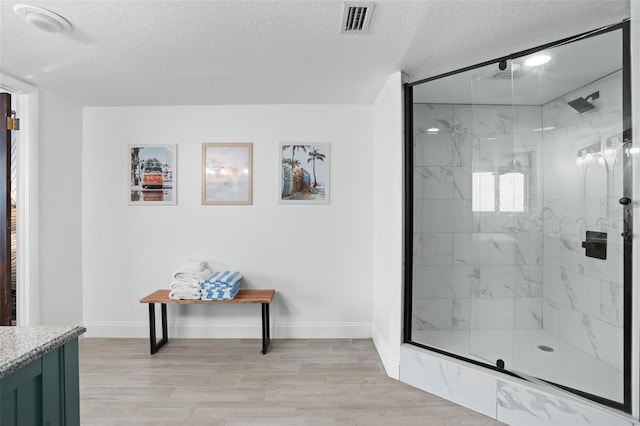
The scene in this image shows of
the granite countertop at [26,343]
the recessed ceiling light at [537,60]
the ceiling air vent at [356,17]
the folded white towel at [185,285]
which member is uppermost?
the ceiling air vent at [356,17]

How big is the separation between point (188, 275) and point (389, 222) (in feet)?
6.16

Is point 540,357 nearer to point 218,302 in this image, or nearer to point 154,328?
point 218,302

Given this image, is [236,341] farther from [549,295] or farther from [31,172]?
[549,295]

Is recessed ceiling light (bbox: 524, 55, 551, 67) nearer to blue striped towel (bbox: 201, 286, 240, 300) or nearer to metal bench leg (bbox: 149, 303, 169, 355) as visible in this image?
blue striped towel (bbox: 201, 286, 240, 300)

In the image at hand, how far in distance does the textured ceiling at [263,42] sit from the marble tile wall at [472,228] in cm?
56

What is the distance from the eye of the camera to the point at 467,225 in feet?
10.1

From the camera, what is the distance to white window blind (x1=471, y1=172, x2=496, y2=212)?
2506 millimetres

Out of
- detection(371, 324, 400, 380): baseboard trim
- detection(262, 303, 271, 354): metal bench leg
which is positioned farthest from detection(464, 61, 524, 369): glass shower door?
detection(262, 303, 271, 354): metal bench leg

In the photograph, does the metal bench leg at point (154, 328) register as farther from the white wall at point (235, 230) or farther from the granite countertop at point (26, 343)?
the granite countertop at point (26, 343)

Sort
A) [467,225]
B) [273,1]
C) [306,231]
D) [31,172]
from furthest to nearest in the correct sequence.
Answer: [306,231] → [467,225] → [31,172] → [273,1]

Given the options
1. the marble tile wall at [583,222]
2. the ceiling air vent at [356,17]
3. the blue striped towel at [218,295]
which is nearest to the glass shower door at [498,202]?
the marble tile wall at [583,222]

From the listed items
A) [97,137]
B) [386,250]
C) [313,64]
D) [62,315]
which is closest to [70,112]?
[97,137]

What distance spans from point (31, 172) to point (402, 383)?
3.45m

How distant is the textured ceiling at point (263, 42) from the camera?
68.9 inches
